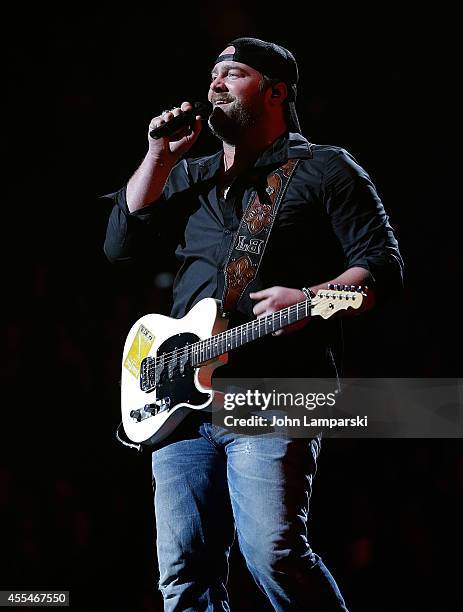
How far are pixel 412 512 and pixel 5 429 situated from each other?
141 centimetres

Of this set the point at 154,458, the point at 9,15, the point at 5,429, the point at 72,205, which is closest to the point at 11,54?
the point at 9,15

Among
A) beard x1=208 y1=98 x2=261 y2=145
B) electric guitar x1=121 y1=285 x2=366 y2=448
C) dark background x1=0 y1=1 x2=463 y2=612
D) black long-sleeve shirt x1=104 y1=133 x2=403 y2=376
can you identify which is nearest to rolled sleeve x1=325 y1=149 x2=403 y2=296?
black long-sleeve shirt x1=104 y1=133 x2=403 y2=376

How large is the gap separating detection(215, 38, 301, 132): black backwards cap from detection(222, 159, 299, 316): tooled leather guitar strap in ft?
0.62

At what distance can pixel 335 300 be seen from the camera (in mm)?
1485

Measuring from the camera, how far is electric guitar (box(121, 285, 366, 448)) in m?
1.53

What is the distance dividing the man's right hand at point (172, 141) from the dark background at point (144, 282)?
0.55 meters

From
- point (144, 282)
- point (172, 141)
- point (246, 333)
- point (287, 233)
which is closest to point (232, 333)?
point (246, 333)

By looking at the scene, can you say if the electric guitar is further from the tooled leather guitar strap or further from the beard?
the beard

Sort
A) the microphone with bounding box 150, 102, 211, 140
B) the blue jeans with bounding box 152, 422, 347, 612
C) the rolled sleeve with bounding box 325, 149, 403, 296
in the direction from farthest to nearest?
1. the microphone with bounding box 150, 102, 211, 140
2. the rolled sleeve with bounding box 325, 149, 403, 296
3. the blue jeans with bounding box 152, 422, 347, 612

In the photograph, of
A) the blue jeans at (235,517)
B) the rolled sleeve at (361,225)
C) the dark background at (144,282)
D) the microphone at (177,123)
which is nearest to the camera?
the blue jeans at (235,517)

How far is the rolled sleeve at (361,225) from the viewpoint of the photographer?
1.59 meters

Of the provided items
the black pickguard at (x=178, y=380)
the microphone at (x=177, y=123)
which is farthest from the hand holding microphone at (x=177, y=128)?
the black pickguard at (x=178, y=380)

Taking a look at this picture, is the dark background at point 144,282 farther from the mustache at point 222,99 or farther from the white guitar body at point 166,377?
the white guitar body at point 166,377

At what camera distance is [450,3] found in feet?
7.85
